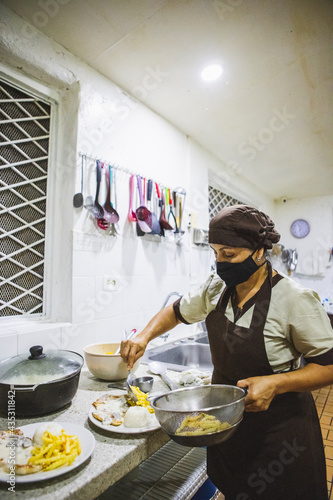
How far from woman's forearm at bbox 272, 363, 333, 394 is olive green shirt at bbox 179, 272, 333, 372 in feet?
0.11

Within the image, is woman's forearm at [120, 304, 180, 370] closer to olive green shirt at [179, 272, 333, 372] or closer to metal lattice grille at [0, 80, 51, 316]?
olive green shirt at [179, 272, 333, 372]

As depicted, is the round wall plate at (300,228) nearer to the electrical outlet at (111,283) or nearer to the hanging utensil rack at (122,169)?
the hanging utensil rack at (122,169)

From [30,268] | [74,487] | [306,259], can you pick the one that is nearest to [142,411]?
[74,487]

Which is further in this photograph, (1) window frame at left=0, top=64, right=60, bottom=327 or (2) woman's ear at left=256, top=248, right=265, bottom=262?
(1) window frame at left=0, top=64, right=60, bottom=327

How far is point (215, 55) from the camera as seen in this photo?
1.79 m

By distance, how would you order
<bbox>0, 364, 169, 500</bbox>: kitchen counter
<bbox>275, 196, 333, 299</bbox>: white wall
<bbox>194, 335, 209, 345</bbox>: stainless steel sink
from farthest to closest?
<bbox>275, 196, 333, 299</bbox>: white wall, <bbox>194, 335, 209, 345</bbox>: stainless steel sink, <bbox>0, 364, 169, 500</bbox>: kitchen counter

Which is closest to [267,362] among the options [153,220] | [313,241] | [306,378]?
[306,378]

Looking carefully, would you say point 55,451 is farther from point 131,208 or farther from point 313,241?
point 313,241

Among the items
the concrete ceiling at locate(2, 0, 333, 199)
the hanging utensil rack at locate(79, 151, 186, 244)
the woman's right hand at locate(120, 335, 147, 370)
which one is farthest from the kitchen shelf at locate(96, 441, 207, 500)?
the concrete ceiling at locate(2, 0, 333, 199)

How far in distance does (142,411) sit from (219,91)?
6.99ft

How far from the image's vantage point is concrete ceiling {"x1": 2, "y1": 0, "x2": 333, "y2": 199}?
1484 millimetres

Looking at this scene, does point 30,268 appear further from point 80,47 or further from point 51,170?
point 80,47

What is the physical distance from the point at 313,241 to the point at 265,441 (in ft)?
14.2

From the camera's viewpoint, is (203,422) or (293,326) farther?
(293,326)
